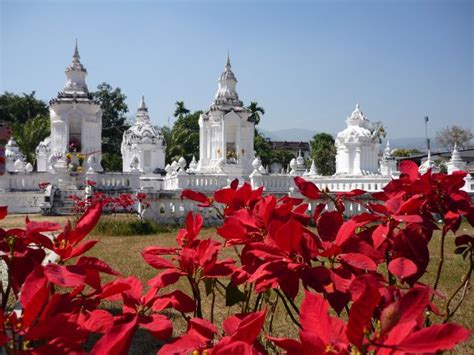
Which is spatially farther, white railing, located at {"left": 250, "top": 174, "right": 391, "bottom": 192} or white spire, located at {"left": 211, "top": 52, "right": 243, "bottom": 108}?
white spire, located at {"left": 211, "top": 52, "right": 243, "bottom": 108}

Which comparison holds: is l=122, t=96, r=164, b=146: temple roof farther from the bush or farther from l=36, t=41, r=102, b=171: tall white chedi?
the bush

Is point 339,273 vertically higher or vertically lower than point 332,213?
lower

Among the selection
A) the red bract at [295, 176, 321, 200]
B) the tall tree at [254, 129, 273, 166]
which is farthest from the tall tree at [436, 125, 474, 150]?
the red bract at [295, 176, 321, 200]

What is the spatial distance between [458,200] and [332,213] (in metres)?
0.46

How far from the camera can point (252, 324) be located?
1159 mm

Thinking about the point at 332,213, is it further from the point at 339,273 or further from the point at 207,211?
the point at 207,211

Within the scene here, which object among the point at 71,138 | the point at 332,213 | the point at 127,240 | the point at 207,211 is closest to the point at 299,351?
the point at 332,213

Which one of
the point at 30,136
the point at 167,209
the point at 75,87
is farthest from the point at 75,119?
the point at 167,209

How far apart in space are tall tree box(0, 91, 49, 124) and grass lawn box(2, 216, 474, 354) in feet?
148

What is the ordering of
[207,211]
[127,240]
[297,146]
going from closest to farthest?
[127,240] < [207,211] < [297,146]

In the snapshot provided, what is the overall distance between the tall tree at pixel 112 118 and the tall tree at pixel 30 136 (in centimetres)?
742

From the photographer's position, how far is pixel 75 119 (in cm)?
3102

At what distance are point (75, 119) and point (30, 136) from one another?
433 inches

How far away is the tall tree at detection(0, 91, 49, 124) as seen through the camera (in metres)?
52.2
